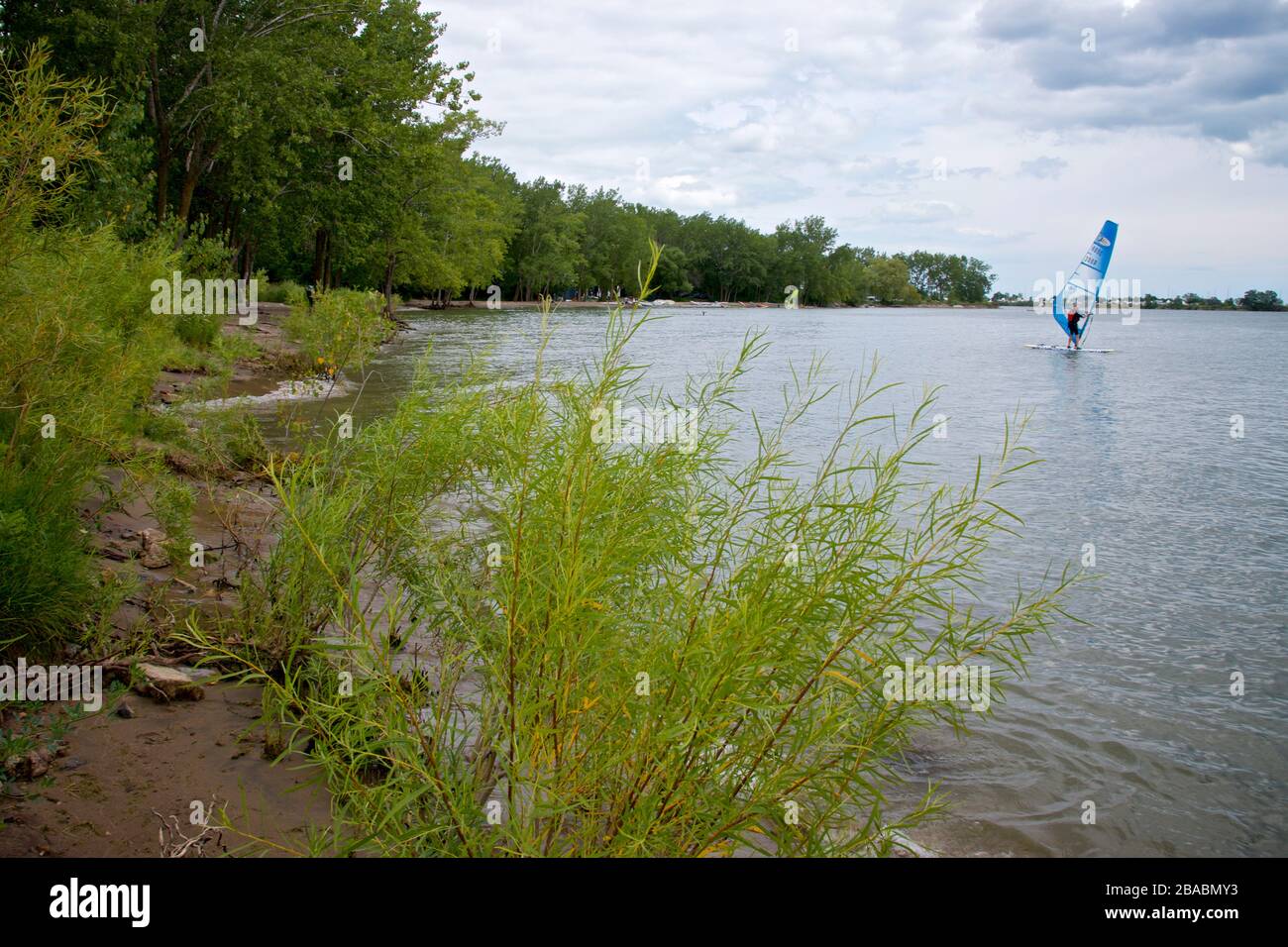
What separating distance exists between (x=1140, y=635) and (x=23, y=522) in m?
9.28

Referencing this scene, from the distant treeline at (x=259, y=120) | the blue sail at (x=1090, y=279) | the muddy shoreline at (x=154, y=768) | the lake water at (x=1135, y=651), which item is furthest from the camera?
the blue sail at (x=1090, y=279)

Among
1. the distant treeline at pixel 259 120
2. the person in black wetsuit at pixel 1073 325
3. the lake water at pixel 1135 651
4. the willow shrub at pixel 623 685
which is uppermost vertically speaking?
the distant treeline at pixel 259 120

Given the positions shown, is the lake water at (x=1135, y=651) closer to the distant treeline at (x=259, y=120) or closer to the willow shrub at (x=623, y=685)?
the willow shrub at (x=623, y=685)

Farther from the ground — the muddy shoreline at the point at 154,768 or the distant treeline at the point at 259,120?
the distant treeline at the point at 259,120

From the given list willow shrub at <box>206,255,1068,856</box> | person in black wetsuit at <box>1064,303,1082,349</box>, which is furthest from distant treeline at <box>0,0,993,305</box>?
person in black wetsuit at <box>1064,303,1082,349</box>

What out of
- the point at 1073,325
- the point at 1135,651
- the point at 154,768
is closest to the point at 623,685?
the point at 154,768

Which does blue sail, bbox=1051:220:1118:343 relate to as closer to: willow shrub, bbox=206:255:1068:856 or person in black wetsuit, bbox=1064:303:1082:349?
person in black wetsuit, bbox=1064:303:1082:349

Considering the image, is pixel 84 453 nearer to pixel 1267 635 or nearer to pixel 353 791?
pixel 353 791

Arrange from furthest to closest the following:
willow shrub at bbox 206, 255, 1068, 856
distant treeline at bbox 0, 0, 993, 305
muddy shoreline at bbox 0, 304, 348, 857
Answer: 1. distant treeline at bbox 0, 0, 993, 305
2. muddy shoreline at bbox 0, 304, 348, 857
3. willow shrub at bbox 206, 255, 1068, 856

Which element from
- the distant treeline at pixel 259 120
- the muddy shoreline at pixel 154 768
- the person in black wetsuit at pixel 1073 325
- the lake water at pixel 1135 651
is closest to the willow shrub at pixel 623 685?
the muddy shoreline at pixel 154 768

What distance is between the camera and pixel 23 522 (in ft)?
14.0

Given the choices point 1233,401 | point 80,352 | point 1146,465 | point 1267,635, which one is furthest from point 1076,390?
point 80,352

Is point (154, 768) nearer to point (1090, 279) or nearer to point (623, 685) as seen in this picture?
point (623, 685)

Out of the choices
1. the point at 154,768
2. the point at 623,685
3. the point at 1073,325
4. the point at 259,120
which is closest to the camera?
the point at 623,685
